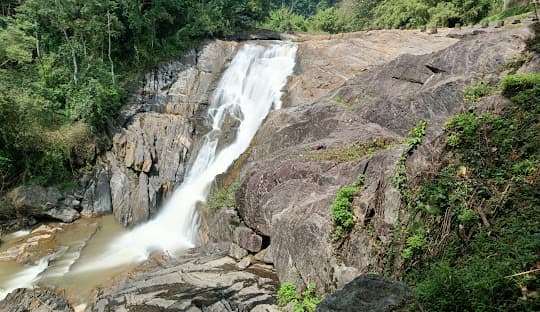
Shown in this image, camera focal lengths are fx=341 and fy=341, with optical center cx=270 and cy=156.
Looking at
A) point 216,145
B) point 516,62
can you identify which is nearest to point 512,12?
point 516,62

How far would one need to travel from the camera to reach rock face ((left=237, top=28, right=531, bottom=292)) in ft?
22.7

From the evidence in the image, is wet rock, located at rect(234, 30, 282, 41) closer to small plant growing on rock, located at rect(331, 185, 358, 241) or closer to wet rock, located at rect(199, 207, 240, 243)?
wet rock, located at rect(199, 207, 240, 243)

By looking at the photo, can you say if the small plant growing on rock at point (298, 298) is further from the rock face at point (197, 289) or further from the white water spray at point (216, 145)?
the white water spray at point (216, 145)

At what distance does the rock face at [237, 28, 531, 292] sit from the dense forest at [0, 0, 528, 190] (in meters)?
9.79

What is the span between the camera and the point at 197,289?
9102 millimetres

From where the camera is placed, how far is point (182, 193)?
16531mm

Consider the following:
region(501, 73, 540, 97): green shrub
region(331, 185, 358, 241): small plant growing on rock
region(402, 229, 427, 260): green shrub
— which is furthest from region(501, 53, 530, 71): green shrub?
region(402, 229, 427, 260): green shrub

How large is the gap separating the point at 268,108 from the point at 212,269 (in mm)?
10245

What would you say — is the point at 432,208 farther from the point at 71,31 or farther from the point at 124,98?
the point at 71,31

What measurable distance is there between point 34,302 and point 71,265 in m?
2.83

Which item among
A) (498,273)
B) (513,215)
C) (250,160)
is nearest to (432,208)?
(513,215)

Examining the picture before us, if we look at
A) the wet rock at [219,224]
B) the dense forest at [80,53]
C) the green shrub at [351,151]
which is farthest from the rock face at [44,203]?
the green shrub at [351,151]

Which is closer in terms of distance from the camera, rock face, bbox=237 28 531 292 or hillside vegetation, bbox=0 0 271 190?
rock face, bbox=237 28 531 292

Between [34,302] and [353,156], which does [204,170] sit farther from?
[353,156]
